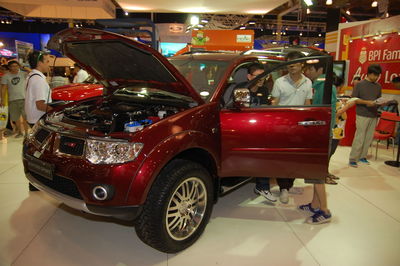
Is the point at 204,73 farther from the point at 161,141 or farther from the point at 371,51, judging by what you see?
the point at 371,51

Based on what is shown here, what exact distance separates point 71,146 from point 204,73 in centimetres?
147

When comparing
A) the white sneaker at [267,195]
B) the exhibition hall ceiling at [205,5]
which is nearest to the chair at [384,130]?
the white sneaker at [267,195]

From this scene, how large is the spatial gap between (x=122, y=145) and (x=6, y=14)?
78.8 feet

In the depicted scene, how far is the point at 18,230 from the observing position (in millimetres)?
2809

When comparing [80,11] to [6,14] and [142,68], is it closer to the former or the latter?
[142,68]

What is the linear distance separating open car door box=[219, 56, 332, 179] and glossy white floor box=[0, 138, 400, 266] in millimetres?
650

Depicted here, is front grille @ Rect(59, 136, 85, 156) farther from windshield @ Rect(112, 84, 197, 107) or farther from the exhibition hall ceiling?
the exhibition hall ceiling

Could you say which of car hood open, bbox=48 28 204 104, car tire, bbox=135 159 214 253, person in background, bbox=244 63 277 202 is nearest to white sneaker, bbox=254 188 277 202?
person in background, bbox=244 63 277 202

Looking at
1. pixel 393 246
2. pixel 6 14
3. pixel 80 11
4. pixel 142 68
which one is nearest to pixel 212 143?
pixel 142 68

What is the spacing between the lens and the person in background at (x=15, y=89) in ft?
22.1

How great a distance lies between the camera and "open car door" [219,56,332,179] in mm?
2686

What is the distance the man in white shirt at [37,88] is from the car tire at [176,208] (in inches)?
92.7

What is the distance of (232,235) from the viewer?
2844mm

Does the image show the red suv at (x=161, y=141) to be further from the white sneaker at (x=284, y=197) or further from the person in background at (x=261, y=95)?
the white sneaker at (x=284, y=197)
